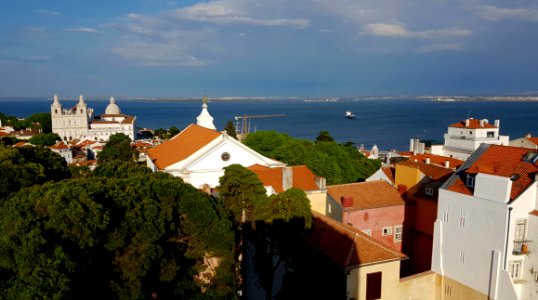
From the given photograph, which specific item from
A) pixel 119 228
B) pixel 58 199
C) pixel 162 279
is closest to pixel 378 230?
pixel 162 279

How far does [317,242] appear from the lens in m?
16.8

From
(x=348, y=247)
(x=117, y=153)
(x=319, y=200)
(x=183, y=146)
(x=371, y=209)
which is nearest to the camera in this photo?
(x=348, y=247)

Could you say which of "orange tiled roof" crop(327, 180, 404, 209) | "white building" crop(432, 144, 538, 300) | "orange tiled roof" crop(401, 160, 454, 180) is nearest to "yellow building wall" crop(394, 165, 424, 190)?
"orange tiled roof" crop(401, 160, 454, 180)

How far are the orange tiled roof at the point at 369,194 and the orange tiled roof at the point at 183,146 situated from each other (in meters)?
9.50

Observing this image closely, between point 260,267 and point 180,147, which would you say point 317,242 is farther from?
point 180,147

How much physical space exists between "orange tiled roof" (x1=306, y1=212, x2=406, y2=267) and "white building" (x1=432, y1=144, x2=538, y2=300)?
2.67 m

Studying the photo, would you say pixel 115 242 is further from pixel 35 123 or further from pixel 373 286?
pixel 35 123

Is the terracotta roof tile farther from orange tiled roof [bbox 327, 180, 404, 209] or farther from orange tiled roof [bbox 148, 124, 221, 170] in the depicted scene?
orange tiled roof [bbox 148, 124, 221, 170]

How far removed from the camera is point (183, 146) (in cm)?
3272

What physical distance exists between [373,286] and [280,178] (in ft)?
33.8

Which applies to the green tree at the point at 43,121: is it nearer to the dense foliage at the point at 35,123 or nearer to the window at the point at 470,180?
the dense foliage at the point at 35,123

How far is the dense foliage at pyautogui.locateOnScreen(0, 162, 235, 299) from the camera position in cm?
1054

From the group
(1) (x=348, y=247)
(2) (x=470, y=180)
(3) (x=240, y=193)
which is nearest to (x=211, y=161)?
(3) (x=240, y=193)

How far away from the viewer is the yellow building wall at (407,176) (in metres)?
23.9
